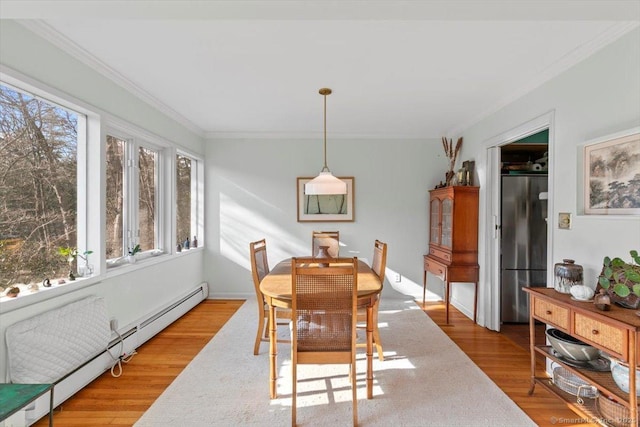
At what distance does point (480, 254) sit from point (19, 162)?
4.19 metres

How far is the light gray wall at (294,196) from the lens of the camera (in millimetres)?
4520

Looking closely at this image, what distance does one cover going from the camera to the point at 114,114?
2.67 metres

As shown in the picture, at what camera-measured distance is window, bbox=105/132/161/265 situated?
2.87 meters

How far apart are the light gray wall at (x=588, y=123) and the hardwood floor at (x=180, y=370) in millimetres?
858

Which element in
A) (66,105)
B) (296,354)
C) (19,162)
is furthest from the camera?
(66,105)

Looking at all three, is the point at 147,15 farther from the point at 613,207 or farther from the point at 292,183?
the point at 292,183

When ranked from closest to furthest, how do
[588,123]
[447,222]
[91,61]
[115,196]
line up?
1. [588,123]
2. [91,61]
3. [115,196]
4. [447,222]

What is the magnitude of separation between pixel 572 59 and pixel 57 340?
13.0 ft

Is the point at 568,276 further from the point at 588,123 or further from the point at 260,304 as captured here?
the point at 260,304

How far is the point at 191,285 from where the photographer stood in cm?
415

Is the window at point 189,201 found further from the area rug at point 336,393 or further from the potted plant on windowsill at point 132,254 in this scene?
the area rug at point 336,393

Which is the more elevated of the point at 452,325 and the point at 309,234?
the point at 309,234

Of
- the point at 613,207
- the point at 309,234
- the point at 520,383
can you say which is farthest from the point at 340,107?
the point at 520,383

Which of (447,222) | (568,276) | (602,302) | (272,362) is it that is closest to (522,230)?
(447,222)
